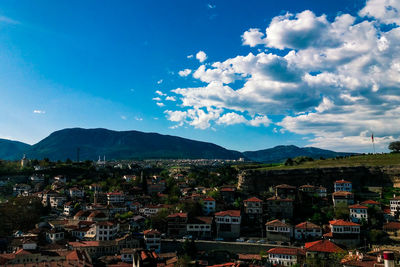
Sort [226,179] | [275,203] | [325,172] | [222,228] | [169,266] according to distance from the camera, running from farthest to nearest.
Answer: [226,179] → [325,172] → [275,203] → [222,228] → [169,266]

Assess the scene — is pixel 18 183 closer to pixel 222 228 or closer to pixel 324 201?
pixel 222 228

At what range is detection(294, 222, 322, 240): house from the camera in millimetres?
50750

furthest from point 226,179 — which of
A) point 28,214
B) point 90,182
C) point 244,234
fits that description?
point 28,214

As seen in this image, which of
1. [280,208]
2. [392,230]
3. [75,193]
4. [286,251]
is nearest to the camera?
[286,251]

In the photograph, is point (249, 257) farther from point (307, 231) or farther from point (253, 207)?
point (253, 207)

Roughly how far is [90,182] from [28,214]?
33.0 meters

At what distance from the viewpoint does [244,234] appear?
54.8m

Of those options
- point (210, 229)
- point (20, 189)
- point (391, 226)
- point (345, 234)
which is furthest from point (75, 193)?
point (391, 226)

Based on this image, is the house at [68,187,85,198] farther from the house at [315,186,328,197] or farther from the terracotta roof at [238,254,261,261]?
the house at [315,186,328,197]

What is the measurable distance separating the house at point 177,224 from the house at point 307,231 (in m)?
16.8

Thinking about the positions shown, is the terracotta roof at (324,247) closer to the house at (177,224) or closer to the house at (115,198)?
the house at (177,224)

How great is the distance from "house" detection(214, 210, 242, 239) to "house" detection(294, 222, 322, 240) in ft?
28.4

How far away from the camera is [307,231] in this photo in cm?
5125

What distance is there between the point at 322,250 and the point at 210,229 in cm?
1787
